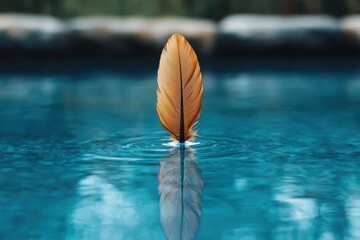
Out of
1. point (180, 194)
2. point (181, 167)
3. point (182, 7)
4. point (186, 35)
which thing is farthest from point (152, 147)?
point (182, 7)

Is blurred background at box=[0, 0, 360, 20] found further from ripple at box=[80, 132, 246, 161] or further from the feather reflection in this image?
the feather reflection

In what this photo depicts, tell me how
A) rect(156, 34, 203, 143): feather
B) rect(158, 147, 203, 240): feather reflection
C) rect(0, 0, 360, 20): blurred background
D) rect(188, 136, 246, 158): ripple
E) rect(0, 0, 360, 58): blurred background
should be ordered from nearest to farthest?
rect(158, 147, 203, 240): feather reflection, rect(156, 34, 203, 143): feather, rect(188, 136, 246, 158): ripple, rect(0, 0, 360, 58): blurred background, rect(0, 0, 360, 20): blurred background

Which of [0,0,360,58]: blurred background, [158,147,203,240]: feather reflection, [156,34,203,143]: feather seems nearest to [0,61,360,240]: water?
[158,147,203,240]: feather reflection

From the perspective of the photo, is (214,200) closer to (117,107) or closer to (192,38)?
(117,107)

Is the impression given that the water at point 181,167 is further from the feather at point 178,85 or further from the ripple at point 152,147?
the feather at point 178,85

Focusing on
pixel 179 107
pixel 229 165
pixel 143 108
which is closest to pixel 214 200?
pixel 229 165

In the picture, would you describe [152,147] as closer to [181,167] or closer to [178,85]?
[178,85]
